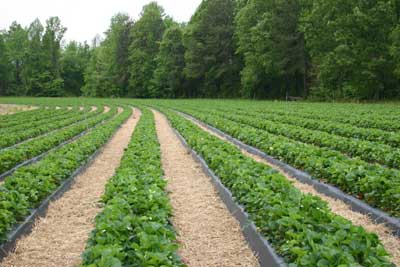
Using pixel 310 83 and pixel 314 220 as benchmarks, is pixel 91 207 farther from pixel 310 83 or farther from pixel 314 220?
pixel 310 83

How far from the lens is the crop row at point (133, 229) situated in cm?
421

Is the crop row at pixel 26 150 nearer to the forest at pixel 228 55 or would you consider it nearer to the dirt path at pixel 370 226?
the dirt path at pixel 370 226

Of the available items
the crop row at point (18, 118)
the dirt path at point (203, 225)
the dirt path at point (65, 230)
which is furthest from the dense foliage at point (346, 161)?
the crop row at point (18, 118)

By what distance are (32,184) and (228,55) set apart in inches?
2193

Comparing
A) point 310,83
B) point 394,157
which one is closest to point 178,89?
point 310,83

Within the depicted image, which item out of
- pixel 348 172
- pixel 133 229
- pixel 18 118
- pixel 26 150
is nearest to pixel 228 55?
pixel 18 118

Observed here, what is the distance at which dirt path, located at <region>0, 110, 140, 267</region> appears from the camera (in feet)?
18.4

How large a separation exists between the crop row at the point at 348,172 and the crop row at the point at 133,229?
330 cm

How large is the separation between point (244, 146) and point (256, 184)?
7.24 metres

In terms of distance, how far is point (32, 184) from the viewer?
779 centimetres

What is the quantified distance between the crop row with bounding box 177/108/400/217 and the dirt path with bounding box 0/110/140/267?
14.7 ft

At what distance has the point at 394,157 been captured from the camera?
9.33 metres

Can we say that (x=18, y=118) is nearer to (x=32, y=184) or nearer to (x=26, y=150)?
(x=26, y=150)

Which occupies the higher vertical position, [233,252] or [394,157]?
[394,157]
